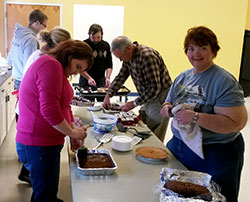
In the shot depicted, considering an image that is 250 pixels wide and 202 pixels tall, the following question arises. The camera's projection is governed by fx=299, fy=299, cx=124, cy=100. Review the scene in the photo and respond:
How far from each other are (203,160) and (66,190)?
4.71 ft

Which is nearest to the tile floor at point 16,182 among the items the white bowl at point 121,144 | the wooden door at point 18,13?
the white bowl at point 121,144

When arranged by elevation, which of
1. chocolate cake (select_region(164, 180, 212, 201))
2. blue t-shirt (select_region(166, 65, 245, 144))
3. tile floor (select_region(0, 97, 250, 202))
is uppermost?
blue t-shirt (select_region(166, 65, 245, 144))

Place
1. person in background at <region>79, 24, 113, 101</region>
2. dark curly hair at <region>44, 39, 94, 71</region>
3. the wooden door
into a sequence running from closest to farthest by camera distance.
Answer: dark curly hair at <region>44, 39, 94, 71</region> < person in background at <region>79, 24, 113, 101</region> < the wooden door

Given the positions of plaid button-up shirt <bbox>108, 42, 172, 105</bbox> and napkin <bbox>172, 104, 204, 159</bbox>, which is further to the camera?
plaid button-up shirt <bbox>108, 42, 172, 105</bbox>

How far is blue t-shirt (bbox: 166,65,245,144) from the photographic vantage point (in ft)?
4.47

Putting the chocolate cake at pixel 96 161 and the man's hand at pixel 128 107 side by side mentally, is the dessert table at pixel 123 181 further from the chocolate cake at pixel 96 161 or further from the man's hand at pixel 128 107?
the man's hand at pixel 128 107

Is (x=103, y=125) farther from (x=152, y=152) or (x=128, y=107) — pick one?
(x=128, y=107)

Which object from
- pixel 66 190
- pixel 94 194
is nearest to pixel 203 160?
pixel 94 194

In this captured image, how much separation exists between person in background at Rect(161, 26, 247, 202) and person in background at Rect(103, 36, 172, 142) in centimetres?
81

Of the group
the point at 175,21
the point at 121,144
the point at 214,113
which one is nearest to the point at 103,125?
the point at 121,144

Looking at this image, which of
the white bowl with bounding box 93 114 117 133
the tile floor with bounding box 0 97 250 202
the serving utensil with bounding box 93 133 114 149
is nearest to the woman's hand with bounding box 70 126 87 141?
the serving utensil with bounding box 93 133 114 149

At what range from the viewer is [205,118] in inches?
54.2

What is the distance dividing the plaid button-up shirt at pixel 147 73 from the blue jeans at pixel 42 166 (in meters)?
1.05

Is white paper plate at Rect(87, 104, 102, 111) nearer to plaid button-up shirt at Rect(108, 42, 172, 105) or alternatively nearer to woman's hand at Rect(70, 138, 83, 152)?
plaid button-up shirt at Rect(108, 42, 172, 105)
